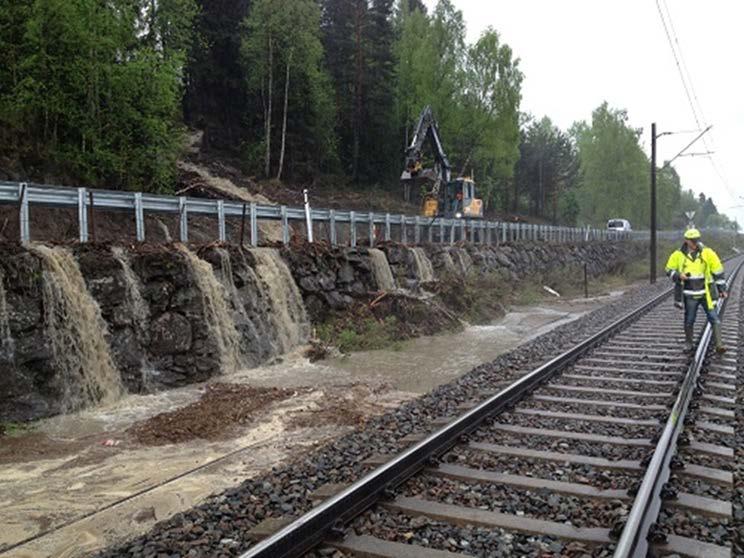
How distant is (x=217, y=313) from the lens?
1207 cm

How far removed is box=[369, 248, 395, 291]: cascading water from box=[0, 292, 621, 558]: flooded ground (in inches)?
217

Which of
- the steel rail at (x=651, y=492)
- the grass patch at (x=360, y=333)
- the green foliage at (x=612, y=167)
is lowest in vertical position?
the grass patch at (x=360, y=333)

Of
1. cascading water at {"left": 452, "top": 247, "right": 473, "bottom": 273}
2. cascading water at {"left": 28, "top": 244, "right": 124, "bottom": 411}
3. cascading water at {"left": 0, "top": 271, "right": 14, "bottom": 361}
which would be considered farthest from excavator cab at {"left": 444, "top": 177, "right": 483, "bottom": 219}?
cascading water at {"left": 0, "top": 271, "right": 14, "bottom": 361}

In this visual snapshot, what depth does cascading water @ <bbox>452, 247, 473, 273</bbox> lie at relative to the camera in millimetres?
24422

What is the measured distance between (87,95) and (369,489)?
55.5 feet

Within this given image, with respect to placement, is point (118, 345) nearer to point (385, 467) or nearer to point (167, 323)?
point (167, 323)

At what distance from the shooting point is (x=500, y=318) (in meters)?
20.3

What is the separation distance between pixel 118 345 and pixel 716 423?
8.71m

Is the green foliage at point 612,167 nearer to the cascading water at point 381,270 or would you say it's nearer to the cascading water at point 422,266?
the cascading water at point 422,266

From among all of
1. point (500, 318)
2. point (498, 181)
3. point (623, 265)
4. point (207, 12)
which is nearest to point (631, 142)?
point (498, 181)

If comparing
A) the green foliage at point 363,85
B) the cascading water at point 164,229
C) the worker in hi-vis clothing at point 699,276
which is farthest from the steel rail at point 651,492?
the green foliage at point 363,85

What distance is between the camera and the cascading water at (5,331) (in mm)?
8641

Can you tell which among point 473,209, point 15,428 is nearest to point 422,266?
point 473,209

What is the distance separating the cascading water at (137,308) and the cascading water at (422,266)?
427 inches
